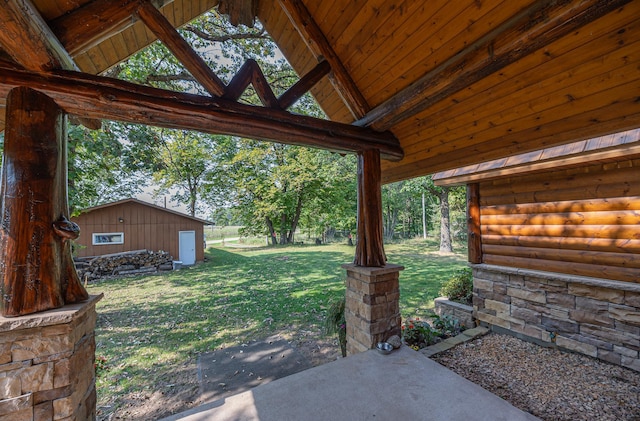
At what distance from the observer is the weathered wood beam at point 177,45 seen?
2018mm

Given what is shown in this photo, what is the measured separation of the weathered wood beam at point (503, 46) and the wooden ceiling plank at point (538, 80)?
349mm

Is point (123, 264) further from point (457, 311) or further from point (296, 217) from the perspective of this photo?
point (457, 311)

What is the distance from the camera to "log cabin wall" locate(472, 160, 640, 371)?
2.85 m

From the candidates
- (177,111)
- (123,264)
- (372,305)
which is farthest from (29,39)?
(123,264)

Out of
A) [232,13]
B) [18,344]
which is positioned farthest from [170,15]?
[18,344]

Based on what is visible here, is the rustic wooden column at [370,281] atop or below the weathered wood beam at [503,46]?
below


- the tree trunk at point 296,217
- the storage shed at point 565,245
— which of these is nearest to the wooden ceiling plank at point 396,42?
the storage shed at point 565,245

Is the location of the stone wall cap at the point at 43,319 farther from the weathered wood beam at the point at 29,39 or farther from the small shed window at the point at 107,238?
the small shed window at the point at 107,238

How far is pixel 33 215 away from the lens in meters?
1.54

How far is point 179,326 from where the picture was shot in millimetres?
4652

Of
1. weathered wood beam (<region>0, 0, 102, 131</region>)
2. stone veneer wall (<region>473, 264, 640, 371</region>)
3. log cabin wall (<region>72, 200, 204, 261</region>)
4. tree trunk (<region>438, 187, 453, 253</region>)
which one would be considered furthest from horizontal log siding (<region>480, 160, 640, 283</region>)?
log cabin wall (<region>72, 200, 204, 261</region>)

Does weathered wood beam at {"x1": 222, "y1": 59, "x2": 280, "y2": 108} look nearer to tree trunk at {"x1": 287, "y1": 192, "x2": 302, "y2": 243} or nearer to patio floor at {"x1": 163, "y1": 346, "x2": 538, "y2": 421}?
patio floor at {"x1": 163, "y1": 346, "x2": 538, "y2": 421}

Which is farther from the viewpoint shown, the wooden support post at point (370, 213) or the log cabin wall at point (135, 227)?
the log cabin wall at point (135, 227)

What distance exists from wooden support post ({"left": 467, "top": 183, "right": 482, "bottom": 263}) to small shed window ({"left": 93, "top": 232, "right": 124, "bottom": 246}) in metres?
12.2
